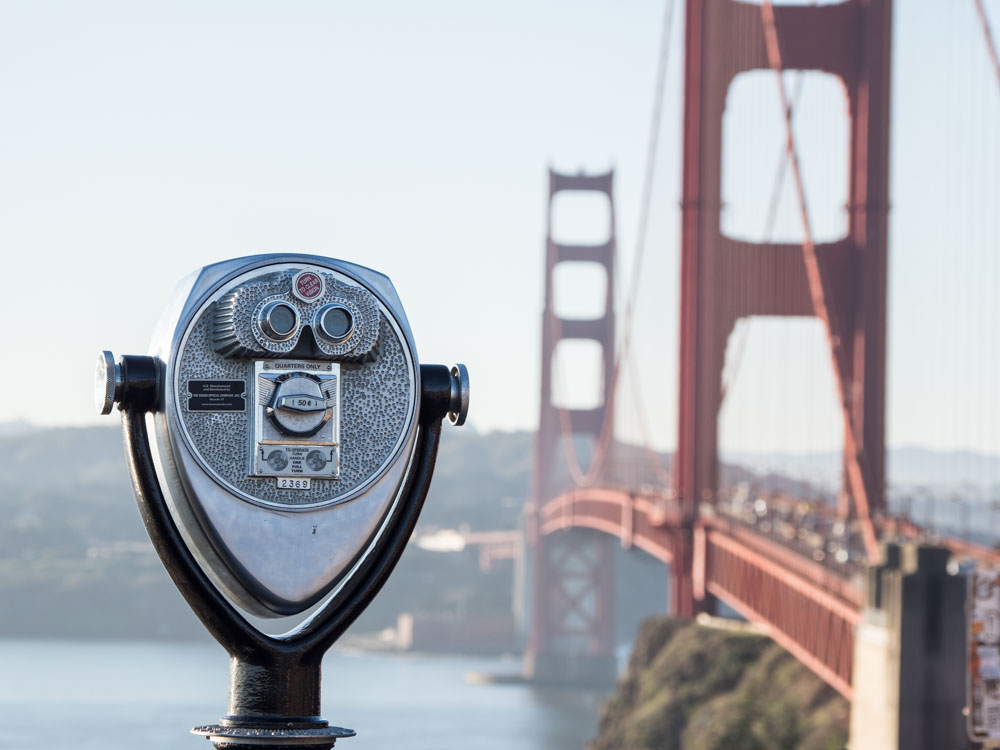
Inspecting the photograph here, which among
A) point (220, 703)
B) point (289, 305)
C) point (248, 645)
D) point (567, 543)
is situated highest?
point (289, 305)

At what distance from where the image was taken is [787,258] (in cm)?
2553

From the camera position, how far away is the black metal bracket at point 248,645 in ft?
10.1

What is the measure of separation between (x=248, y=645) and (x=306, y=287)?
538 mm

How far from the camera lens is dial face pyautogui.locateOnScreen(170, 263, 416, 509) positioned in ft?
10.2

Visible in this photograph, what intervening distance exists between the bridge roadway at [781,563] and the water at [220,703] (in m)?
5.29

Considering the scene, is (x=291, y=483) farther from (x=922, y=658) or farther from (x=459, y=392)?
(x=922, y=658)

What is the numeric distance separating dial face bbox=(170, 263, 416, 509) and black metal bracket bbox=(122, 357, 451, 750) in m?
0.09

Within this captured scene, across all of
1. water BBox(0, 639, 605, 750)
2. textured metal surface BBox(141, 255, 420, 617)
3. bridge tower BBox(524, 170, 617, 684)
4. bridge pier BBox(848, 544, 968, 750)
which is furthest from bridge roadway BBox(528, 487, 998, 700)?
bridge tower BBox(524, 170, 617, 684)

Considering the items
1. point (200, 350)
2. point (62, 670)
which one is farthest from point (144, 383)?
point (62, 670)

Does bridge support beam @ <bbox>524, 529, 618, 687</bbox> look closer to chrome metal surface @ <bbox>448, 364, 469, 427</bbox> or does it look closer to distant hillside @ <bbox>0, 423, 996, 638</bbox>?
distant hillside @ <bbox>0, 423, 996, 638</bbox>

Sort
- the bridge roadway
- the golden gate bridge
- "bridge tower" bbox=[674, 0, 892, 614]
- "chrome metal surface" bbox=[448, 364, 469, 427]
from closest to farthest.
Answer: "chrome metal surface" bbox=[448, 364, 469, 427] → the bridge roadway → the golden gate bridge → "bridge tower" bbox=[674, 0, 892, 614]

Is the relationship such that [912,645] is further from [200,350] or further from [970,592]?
[200,350]

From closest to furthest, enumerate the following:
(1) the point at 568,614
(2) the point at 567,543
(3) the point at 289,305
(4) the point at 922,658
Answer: (3) the point at 289,305
(4) the point at 922,658
(2) the point at 567,543
(1) the point at 568,614

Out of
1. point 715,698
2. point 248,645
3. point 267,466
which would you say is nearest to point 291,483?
point 267,466
